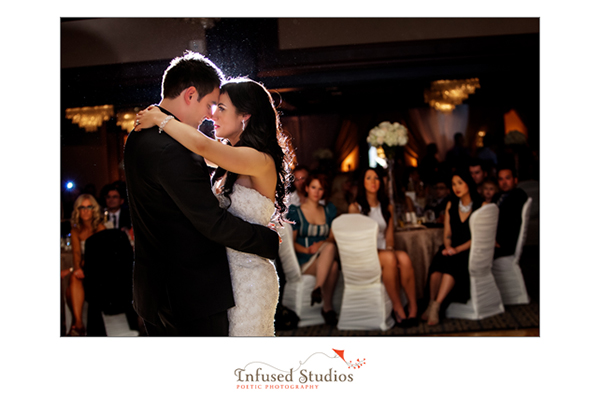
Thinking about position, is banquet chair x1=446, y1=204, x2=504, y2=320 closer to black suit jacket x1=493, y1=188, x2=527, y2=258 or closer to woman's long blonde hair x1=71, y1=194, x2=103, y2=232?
black suit jacket x1=493, y1=188, x2=527, y2=258

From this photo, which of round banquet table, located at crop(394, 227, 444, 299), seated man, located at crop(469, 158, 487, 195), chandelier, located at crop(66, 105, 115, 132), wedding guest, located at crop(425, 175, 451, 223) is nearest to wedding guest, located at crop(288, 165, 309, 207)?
round banquet table, located at crop(394, 227, 444, 299)

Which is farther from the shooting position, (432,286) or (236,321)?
(432,286)

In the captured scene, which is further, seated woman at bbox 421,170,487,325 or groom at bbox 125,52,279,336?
seated woman at bbox 421,170,487,325

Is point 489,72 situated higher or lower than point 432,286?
higher

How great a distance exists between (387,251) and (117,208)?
1.62 m

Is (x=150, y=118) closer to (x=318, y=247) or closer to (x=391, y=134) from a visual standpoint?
(x=318, y=247)

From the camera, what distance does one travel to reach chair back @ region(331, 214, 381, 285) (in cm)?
297

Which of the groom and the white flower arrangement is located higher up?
the white flower arrangement

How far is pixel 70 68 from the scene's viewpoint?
2930 mm

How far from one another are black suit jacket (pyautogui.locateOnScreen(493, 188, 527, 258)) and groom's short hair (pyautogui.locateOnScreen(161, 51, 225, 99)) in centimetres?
179

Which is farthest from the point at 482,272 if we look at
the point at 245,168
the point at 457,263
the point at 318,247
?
the point at 245,168
